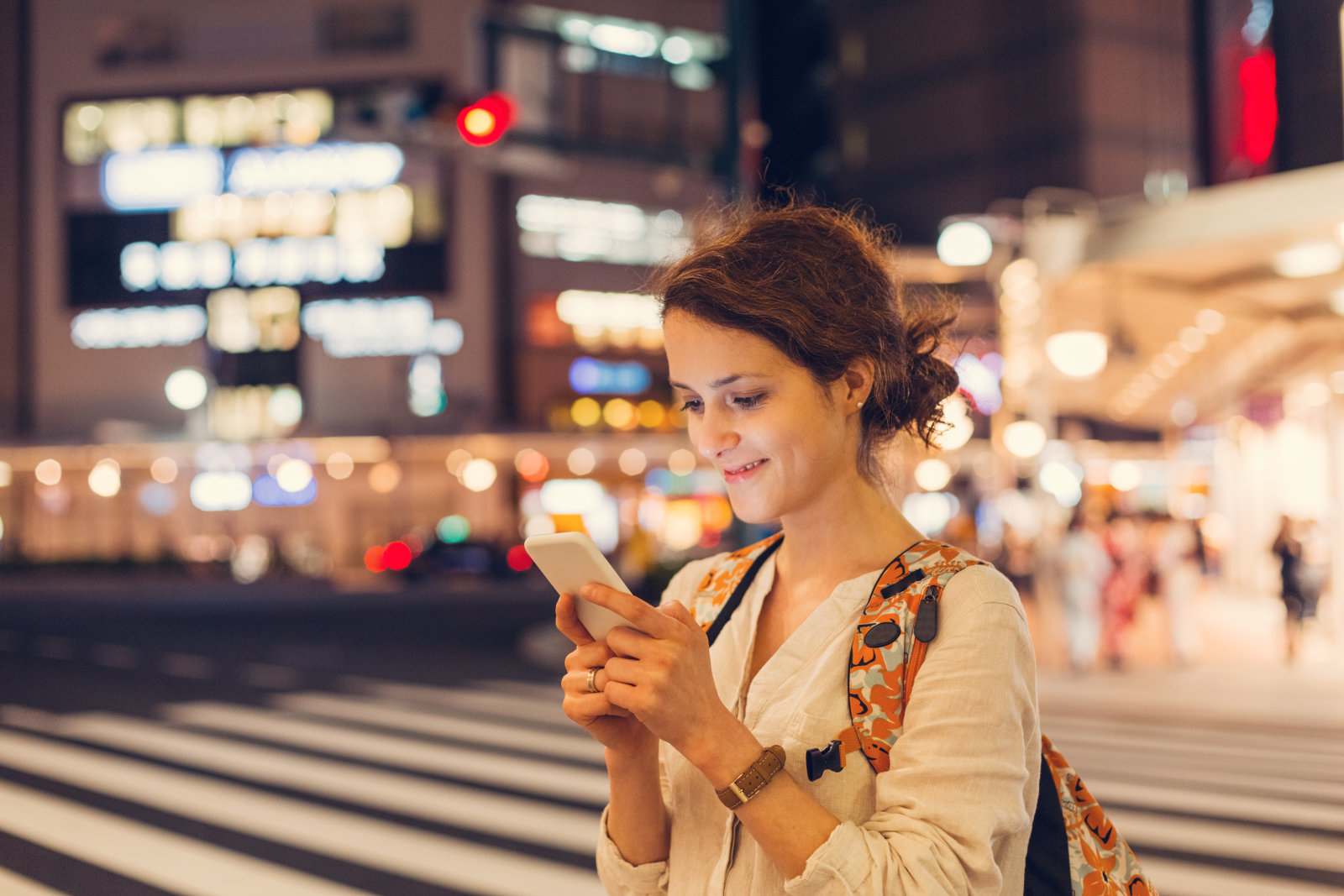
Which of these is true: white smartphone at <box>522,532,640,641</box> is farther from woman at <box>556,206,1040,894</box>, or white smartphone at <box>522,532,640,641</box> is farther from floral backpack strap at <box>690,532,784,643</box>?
floral backpack strap at <box>690,532,784,643</box>

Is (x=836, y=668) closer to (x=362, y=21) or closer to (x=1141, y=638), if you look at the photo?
(x=1141, y=638)

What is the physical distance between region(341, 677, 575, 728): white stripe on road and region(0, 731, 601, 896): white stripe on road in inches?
131

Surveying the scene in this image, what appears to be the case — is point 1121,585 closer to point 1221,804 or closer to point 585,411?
point 1221,804

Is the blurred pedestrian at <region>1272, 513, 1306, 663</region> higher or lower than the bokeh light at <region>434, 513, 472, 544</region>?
higher

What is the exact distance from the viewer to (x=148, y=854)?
5.74 m

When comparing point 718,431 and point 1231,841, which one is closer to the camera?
point 718,431

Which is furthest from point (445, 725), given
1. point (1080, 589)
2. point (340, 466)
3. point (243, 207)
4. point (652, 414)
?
point (243, 207)

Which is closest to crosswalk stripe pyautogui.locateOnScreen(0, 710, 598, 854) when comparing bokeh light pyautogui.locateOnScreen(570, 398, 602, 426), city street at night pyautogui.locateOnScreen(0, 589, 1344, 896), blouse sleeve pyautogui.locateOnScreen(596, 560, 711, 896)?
city street at night pyautogui.locateOnScreen(0, 589, 1344, 896)

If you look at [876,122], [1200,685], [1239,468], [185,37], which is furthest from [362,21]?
[1200,685]

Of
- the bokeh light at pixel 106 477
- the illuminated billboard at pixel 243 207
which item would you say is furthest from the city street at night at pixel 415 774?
the bokeh light at pixel 106 477

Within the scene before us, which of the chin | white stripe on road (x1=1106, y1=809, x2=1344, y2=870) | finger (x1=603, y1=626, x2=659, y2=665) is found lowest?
white stripe on road (x1=1106, y1=809, x2=1344, y2=870)

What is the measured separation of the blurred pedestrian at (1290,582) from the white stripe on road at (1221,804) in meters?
7.24

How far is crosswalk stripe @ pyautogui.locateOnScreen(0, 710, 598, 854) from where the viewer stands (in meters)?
6.28

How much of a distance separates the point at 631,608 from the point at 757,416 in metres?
0.39
